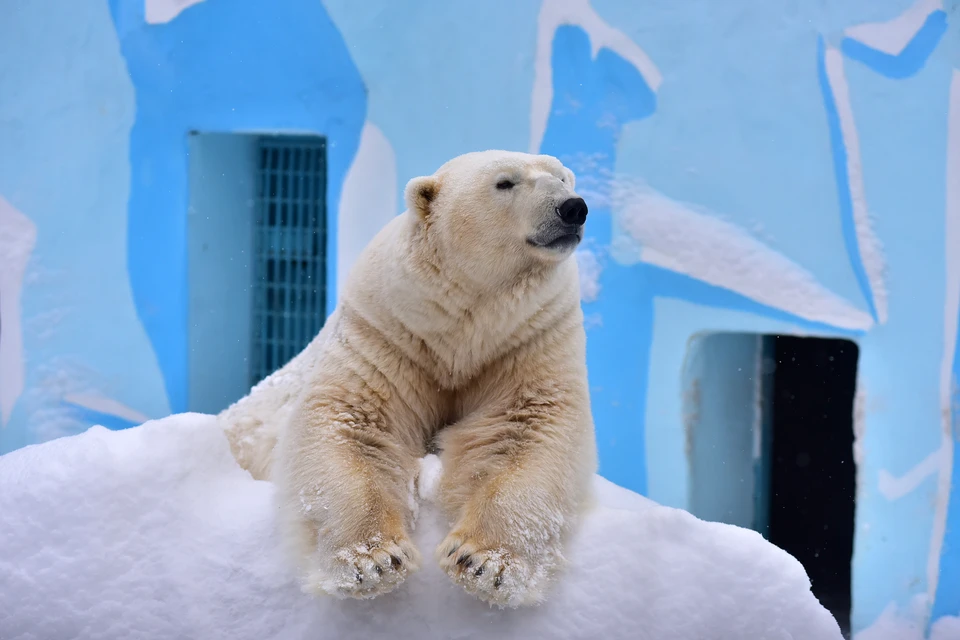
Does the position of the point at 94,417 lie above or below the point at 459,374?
below

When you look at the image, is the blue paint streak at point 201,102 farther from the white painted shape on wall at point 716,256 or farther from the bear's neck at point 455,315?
the bear's neck at point 455,315

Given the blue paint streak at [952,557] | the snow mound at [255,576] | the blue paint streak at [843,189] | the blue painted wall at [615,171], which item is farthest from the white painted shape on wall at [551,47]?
the snow mound at [255,576]

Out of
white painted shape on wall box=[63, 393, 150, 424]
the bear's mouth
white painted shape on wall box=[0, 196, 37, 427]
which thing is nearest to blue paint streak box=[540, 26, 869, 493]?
the bear's mouth

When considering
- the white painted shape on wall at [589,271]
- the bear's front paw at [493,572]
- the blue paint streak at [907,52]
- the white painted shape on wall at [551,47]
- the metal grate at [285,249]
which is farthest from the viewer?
the metal grate at [285,249]

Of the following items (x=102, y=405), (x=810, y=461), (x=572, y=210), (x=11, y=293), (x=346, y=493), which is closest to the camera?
(x=346, y=493)

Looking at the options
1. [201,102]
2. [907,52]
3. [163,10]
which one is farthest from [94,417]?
[907,52]

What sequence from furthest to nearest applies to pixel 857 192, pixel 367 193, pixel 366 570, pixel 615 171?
pixel 367 193, pixel 615 171, pixel 857 192, pixel 366 570

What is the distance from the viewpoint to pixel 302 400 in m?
2.12

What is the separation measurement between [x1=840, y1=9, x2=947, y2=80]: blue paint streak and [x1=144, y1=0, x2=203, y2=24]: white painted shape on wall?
3405 mm

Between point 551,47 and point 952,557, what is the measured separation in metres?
2.93

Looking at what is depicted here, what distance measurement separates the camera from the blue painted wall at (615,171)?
12.5 feet

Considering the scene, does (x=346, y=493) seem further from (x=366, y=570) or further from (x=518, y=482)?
(x=518, y=482)

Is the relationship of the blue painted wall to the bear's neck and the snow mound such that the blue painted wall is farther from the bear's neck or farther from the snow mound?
the snow mound

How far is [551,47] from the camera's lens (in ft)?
13.9
